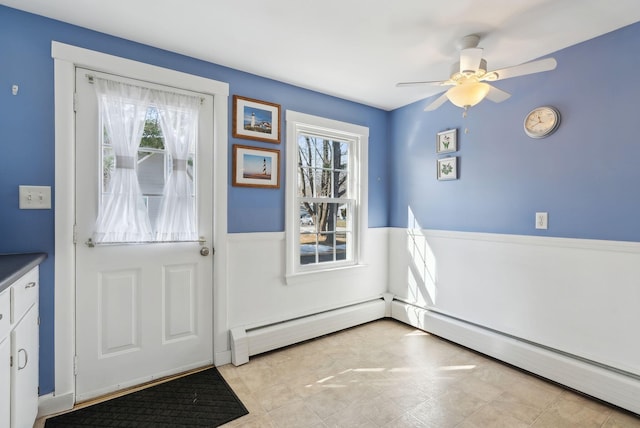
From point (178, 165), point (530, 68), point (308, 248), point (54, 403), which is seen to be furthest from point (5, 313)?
point (530, 68)

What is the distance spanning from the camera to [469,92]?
1.98 m

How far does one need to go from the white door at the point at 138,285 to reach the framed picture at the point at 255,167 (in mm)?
223

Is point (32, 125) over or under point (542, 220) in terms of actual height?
over

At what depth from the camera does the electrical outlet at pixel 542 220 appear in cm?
233

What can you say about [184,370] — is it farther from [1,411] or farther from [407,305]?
[407,305]

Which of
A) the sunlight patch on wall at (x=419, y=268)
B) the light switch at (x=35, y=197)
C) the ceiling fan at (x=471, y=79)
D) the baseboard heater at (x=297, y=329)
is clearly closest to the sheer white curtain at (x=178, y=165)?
the light switch at (x=35, y=197)

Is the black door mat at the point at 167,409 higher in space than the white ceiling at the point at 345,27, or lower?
lower

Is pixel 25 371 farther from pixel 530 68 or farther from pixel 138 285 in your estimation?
pixel 530 68

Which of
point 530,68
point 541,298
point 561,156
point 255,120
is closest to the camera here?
point 530,68

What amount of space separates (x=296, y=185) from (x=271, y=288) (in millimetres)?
985

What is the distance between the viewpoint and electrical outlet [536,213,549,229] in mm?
2328

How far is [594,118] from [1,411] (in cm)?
354

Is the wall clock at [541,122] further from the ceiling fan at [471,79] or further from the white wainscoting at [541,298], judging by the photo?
the white wainscoting at [541,298]

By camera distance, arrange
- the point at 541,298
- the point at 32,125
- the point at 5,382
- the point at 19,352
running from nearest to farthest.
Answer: the point at 5,382 → the point at 19,352 → the point at 32,125 → the point at 541,298
